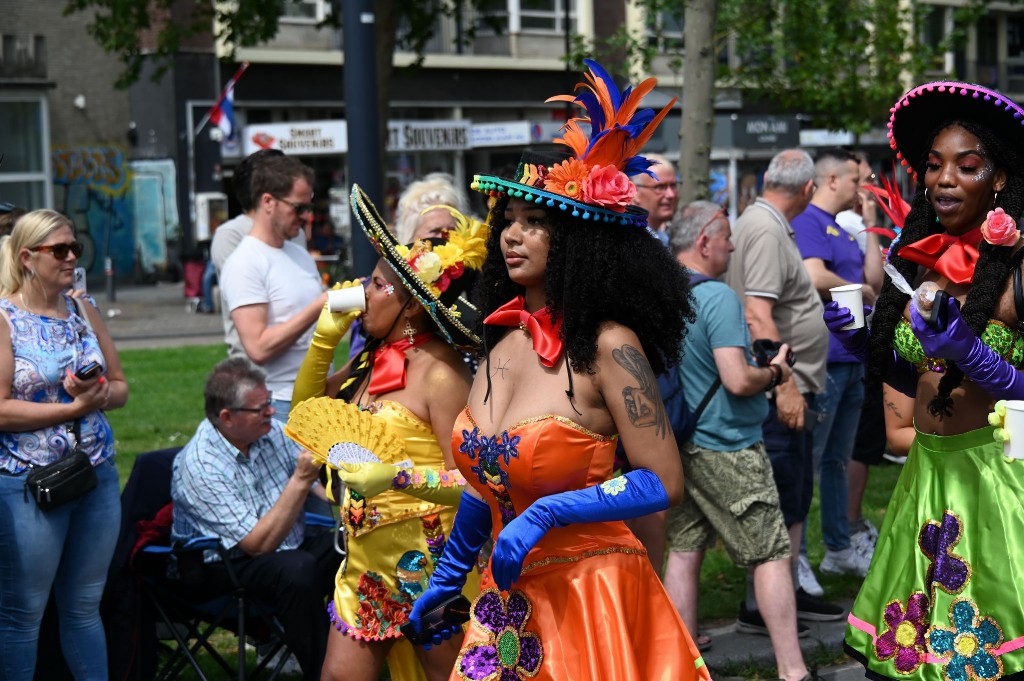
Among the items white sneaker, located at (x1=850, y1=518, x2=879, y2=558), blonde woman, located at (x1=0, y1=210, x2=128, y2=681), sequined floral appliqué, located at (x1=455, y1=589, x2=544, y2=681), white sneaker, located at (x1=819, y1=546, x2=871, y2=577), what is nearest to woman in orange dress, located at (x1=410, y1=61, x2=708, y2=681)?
sequined floral appliqué, located at (x1=455, y1=589, x2=544, y2=681)

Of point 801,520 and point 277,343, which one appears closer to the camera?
point 277,343

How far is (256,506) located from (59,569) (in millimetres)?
765

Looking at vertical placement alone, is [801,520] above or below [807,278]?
below

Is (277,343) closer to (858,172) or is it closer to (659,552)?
(659,552)

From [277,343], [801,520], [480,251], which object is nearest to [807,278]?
[801,520]

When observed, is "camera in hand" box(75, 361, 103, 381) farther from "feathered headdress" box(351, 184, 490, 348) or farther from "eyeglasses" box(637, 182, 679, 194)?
"eyeglasses" box(637, 182, 679, 194)

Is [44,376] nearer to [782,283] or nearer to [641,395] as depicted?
[641,395]

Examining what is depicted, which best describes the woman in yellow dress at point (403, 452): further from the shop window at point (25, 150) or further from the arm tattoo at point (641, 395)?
the shop window at point (25, 150)

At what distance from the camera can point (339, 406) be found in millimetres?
3943

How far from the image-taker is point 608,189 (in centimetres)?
317

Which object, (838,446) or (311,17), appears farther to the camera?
(311,17)

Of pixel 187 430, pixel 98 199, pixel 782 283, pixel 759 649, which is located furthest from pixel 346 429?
pixel 98 199

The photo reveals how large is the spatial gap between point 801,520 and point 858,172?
2191 millimetres

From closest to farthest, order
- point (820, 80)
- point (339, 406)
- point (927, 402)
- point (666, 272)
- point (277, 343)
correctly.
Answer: point (666, 272), point (927, 402), point (339, 406), point (277, 343), point (820, 80)
